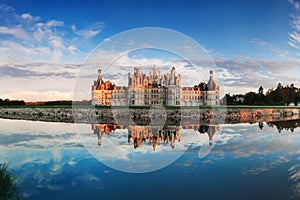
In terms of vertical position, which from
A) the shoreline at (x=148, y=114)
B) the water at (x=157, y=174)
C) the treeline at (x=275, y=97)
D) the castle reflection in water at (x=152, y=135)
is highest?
the treeline at (x=275, y=97)

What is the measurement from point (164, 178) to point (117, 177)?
1.69 meters

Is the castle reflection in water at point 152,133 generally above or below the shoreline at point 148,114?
below

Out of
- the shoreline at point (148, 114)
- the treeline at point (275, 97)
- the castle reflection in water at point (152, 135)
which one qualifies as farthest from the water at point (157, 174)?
the treeline at point (275, 97)

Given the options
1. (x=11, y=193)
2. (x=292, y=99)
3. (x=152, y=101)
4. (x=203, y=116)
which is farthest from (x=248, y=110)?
(x=11, y=193)

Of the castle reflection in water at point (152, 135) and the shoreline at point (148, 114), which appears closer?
the castle reflection in water at point (152, 135)

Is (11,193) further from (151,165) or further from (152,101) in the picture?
(152,101)

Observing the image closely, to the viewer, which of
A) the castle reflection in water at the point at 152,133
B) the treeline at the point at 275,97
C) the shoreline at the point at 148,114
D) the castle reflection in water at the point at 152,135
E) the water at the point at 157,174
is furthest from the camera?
the treeline at the point at 275,97

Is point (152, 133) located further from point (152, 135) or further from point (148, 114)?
point (148, 114)

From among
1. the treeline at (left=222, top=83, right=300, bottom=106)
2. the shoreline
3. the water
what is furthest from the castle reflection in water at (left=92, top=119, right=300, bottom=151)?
the treeline at (left=222, top=83, right=300, bottom=106)

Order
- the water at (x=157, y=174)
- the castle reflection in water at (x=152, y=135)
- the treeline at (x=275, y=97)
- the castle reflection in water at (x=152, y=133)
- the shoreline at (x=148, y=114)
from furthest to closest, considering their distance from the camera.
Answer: the treeline at (x=275, y=97)
the shoreline at (x=148, y=114)
the castle reflection in water at (x=152, y=133)
the castle reflection in water at (x=152, y=135)
the water at (x=157, y=174)

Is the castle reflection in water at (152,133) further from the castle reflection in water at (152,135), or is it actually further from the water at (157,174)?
the water at (157,174)

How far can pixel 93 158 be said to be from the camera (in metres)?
12.2

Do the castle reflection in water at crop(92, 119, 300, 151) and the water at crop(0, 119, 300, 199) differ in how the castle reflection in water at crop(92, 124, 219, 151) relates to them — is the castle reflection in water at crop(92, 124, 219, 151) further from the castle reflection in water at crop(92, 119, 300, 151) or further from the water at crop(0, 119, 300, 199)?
the water at crop(0, 119, 300, 199)

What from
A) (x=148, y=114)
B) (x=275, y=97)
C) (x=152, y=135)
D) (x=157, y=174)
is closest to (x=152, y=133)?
(x=152, y=135)
